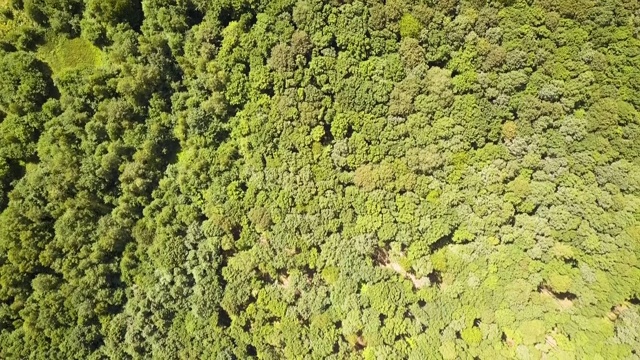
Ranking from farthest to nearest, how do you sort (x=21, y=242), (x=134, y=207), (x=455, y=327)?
(x=455, y=327), (x=134, y=207), (x=21, y=242)

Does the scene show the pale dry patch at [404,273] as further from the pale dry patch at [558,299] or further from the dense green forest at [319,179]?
the pale dry patch at [558,299]

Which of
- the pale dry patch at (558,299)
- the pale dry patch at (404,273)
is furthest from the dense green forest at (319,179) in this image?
the pale dry patch at (404,273)

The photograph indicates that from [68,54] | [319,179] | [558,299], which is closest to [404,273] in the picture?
[319,179]

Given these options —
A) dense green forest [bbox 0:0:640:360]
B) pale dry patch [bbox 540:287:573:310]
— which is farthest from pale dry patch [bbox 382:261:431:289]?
pale dry patch [bbox 540:287:573:310]

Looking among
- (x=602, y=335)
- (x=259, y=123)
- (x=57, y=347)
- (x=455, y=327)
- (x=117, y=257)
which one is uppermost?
(x=259, y=123)

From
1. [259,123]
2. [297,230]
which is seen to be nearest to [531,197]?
[297,230]

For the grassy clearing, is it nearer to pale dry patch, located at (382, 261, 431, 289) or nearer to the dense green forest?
the dense green forest

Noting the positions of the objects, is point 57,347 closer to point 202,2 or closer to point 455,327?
point 202,2

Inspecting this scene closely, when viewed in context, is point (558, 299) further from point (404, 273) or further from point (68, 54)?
point (68, 54)
